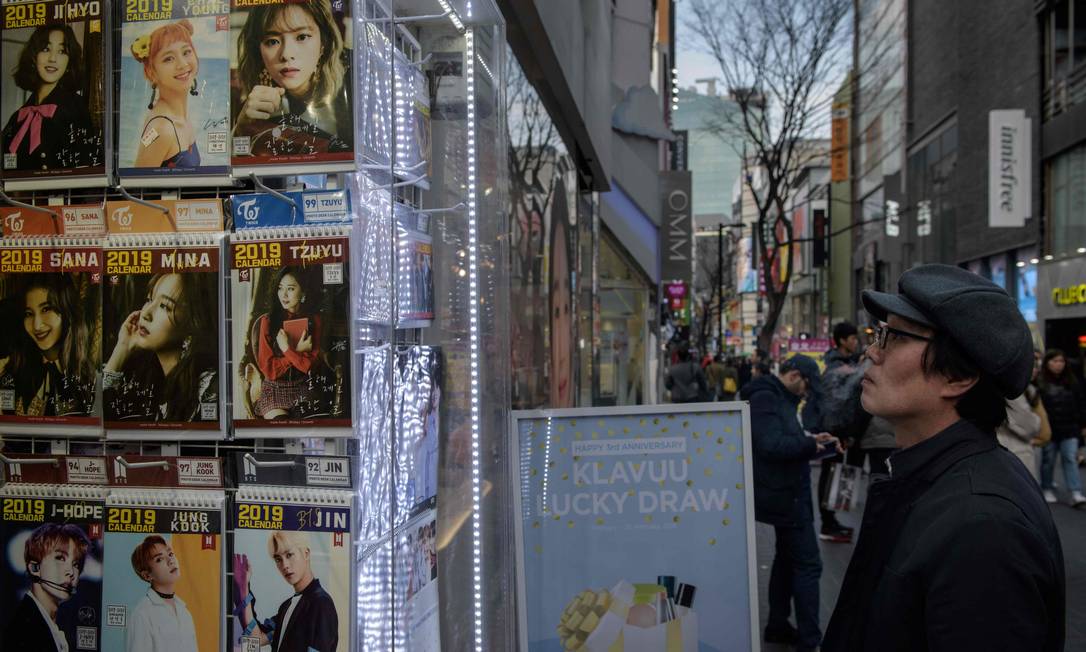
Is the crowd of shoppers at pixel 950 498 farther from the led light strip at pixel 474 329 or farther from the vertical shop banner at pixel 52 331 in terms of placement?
the vertical shop banner at pixel 52 331

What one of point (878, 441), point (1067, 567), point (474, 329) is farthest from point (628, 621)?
point (1067, 567)

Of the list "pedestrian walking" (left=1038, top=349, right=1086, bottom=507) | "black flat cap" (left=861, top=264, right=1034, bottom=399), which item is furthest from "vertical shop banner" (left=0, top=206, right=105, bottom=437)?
"pedestrian walking" (left=1038, top=349, right=1086, bottom=507)

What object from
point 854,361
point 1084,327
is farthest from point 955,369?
point 1084,327

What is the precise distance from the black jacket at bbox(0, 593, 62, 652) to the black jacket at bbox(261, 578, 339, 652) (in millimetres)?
641

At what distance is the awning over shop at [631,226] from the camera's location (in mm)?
19766

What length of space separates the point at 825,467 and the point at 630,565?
6178 mm

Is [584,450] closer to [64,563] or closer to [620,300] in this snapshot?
[64,563]

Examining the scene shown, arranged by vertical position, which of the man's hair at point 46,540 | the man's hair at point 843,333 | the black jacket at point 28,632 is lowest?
the black jacket at point 28,632

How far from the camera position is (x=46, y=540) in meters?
2.76

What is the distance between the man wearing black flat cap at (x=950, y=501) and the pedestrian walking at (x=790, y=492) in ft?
13.3

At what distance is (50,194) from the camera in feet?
9.22

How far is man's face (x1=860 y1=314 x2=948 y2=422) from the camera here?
6.95 ft

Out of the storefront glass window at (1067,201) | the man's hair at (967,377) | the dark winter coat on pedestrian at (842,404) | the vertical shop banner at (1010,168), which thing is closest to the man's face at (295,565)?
the man's hair at (967,377)

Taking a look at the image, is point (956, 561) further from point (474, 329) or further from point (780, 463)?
point (780, 463)
